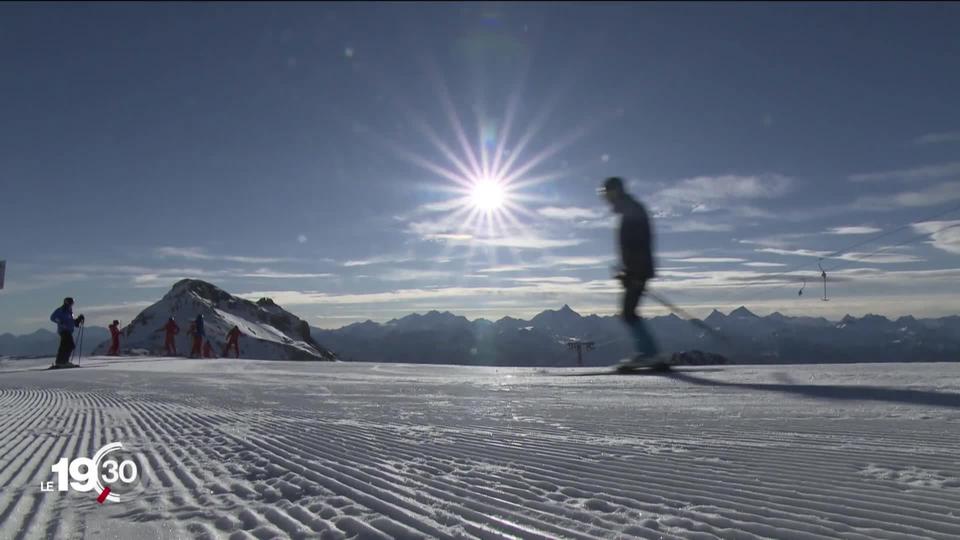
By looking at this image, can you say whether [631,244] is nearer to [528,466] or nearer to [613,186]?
[613,186]

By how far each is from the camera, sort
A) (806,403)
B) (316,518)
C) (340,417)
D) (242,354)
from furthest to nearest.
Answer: (242,354)
(340,417)
(806,403)
(316,518)

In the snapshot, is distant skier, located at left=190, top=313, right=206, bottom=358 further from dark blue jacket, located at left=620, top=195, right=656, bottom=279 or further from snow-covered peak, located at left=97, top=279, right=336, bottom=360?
snow-covered peak, located at left=97, top=279, right=336, bottom=360

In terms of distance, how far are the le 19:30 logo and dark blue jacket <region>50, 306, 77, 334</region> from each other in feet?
53.4

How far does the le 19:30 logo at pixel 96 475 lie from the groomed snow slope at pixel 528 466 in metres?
0.07

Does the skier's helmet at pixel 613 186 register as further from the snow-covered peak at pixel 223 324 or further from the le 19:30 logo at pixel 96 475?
the snow-covered peak at pixel 223 324

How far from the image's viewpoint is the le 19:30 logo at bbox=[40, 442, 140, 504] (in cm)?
295

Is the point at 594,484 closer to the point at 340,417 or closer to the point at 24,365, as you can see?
the point at 340,417

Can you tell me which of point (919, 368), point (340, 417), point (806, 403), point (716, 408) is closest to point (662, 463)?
point (716, 408)

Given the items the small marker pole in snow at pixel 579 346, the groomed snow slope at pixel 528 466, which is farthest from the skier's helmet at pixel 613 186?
the small marker pole in snow at pixel 579 346

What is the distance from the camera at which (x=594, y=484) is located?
278 centimetres

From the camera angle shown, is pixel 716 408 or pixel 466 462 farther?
pixel 716 408

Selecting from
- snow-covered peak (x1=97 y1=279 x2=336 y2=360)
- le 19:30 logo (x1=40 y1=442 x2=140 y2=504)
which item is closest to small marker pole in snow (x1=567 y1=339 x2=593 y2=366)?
le 19:30 logo (x1=40 y1=442 x2=140 y2=504)

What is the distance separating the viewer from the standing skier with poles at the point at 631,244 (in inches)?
348

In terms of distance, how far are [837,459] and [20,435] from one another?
540cm
